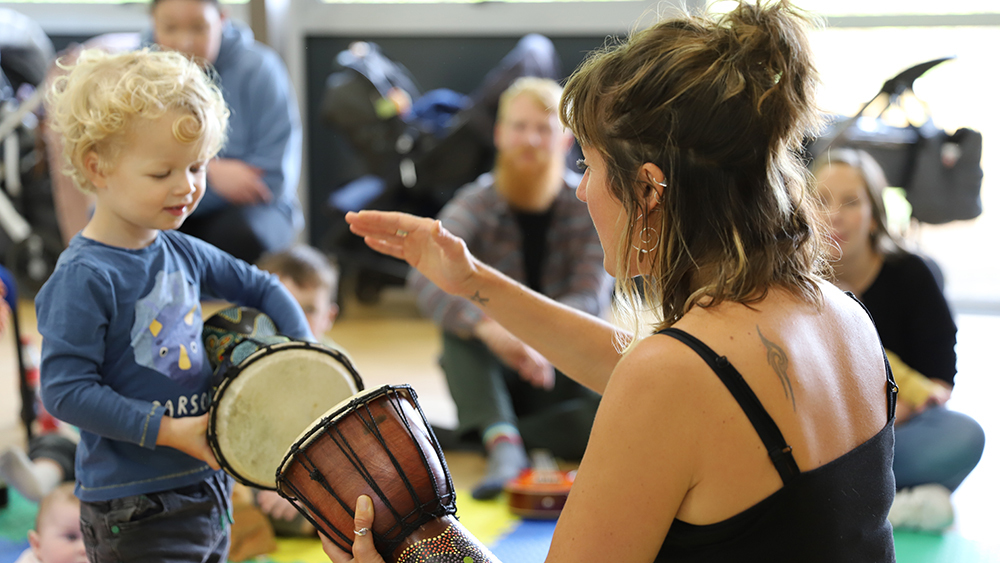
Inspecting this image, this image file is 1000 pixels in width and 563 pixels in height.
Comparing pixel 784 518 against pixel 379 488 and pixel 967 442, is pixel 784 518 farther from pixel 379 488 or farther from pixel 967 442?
pixel 967 442

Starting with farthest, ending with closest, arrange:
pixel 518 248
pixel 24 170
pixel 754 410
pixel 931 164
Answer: pixel 24 170 → pixel 931 164 → pixel 518 248 → pixel 754 410

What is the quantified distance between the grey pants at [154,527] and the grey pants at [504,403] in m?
1.47

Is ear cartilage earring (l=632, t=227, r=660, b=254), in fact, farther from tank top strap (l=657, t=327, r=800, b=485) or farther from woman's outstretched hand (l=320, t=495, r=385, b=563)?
woman's outstretched hand (l=320, t=495, r=385, b=563)

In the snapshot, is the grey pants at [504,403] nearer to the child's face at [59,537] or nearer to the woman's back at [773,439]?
the child's face at [59,537]

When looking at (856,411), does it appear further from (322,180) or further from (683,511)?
(322,180)

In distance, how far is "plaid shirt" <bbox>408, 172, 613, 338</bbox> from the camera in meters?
2.93

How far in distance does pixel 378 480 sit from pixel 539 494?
133 cm

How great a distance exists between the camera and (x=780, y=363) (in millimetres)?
965

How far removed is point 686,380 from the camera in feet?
3.06

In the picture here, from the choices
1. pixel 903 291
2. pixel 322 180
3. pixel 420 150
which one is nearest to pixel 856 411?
pixel 903 291

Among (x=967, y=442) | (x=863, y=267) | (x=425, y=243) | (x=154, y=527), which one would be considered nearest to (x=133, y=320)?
(x=154, y=527)

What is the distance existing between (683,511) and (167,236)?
98 cm

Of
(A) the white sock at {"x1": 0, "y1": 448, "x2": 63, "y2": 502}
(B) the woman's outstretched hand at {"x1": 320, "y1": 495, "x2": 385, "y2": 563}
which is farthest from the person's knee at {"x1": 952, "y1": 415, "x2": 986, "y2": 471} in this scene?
(A) the white sock at {"x1": 0, "y1": 448, "x2": 63, "y2": 502}

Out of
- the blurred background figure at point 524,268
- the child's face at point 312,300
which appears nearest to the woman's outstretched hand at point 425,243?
the child's face at point 312,300
